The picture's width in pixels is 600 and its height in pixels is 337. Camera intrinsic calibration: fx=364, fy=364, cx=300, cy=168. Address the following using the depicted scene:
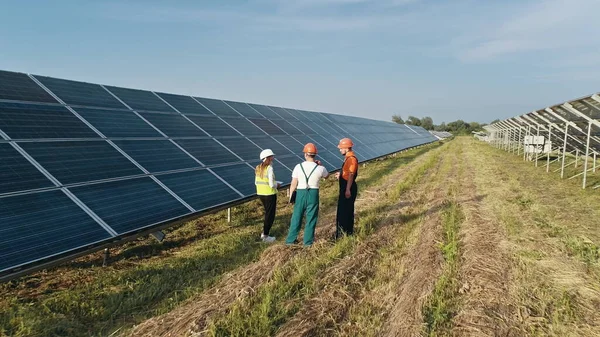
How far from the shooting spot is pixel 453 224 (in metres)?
8.12

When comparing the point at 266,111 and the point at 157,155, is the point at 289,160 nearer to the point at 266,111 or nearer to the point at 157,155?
the point at 157,155

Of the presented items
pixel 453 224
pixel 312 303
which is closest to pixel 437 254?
pixel 453 224

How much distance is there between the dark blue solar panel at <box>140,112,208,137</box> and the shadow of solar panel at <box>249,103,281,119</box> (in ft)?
20.8

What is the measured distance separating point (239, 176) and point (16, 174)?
462 centimetres

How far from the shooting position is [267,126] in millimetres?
15102

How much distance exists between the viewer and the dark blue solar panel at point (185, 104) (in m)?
12.0

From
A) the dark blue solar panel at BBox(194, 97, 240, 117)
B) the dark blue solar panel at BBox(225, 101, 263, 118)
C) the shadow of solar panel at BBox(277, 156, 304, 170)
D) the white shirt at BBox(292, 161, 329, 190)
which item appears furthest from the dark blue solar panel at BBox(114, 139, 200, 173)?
the dark blue solar panel at BBox(225, 101, 263, 118)

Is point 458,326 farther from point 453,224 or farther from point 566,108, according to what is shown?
point 566,108

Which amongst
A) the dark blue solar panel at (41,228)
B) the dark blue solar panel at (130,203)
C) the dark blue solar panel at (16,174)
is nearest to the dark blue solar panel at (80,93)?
the dark blue solar panel at (16,174)

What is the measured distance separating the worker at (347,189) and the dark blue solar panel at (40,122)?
519 cm

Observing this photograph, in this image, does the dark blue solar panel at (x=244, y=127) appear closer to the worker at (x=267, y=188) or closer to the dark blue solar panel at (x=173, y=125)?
the dark blue solar panel at (x=173, y=125)

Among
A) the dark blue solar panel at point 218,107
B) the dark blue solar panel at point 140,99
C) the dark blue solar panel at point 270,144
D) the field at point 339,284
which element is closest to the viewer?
the field at point 339,284

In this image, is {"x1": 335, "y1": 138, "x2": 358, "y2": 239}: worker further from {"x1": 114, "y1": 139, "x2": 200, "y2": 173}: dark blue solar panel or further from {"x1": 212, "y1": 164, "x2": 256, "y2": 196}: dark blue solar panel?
{"x1": 114, "y1": 139, "x2": 200, "y2": 173}: dark blue solar panel

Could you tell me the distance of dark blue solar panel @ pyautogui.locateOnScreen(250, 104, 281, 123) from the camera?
17.3m
